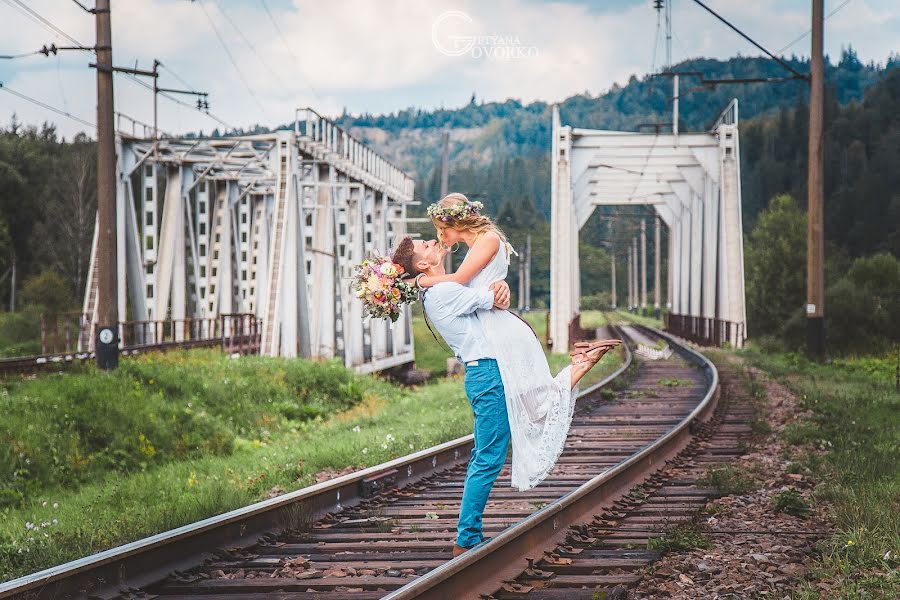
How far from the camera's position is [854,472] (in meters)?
7.43

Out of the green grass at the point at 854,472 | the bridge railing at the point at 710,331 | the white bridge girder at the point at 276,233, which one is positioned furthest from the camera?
the bridge railing at the point at 710,331

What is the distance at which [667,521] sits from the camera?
6020 millimetres

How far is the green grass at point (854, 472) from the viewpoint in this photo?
471 cm

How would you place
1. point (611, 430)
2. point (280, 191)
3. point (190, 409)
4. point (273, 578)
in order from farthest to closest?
point (280, 191) < point (190, 409) < point (611, 430) < point (273, 578)

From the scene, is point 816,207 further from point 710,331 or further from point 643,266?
point 643,266

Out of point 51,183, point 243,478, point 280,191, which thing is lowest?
point 243,478

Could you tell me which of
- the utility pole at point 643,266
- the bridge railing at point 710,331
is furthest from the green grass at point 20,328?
the utility pole at point 643,266

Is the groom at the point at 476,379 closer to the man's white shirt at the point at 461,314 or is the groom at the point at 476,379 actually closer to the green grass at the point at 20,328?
the man's white shirt at the point at 461,314

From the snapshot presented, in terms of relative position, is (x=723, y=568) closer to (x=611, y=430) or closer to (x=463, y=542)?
(x=463, y=542)

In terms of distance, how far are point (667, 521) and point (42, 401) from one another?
7.96m

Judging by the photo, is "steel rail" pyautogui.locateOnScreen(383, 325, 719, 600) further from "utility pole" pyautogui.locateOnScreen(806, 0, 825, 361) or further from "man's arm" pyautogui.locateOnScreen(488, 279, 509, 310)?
"utility pole" pyautogui.locateOnScreen(806, 0, 825, 361)

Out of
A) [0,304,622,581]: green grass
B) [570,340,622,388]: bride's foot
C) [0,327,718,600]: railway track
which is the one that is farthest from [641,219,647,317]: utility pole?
[570,340,622,388]: bride's foot

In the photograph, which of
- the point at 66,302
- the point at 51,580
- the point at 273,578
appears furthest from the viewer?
the point at 66,302

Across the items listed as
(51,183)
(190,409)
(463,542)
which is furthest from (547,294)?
(463,542)
